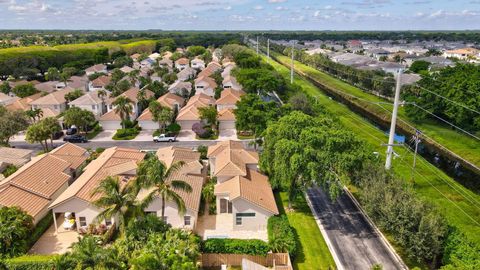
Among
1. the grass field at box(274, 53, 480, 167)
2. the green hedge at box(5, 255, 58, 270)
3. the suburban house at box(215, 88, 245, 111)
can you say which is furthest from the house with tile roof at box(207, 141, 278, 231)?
the grass field at box(274, 53, 480, 167)


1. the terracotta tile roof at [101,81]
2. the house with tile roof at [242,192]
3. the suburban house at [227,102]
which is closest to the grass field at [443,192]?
the house with tile roof at [242,192]

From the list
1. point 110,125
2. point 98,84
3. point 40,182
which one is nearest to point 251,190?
point 40,182

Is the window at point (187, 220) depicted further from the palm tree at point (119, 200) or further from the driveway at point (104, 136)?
the driveway at point (104, 136)

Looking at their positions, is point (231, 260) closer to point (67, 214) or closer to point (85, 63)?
point (67, 214)

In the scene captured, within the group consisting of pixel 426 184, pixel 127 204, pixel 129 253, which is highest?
pixel 127 204

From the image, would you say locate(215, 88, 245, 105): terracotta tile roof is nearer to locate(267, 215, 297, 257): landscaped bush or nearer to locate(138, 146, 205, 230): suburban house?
locate(138, 146, 205, 230): suburban house

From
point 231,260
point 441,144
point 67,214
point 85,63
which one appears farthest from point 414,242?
point 85,63

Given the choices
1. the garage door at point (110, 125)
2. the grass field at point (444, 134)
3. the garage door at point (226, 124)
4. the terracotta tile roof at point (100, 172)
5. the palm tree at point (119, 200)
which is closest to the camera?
the palm tree at point (119, 200)
